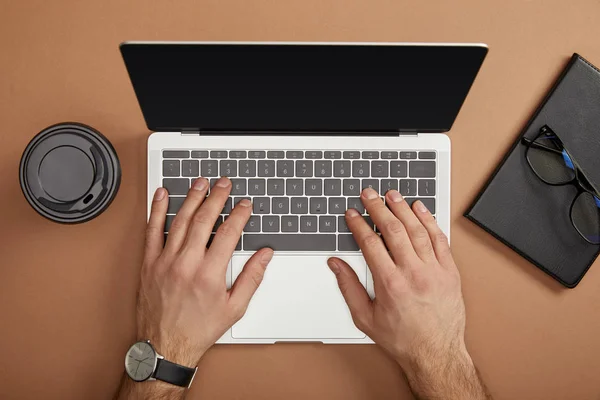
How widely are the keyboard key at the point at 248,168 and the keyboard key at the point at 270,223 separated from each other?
0.29 ft

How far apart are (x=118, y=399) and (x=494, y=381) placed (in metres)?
0.77

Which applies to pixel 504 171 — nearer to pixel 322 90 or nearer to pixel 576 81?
pixel 576 81

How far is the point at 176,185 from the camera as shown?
35.5 inches

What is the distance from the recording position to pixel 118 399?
2.95 ft

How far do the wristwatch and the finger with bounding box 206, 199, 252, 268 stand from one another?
21 cm

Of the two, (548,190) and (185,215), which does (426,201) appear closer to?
(548,190)

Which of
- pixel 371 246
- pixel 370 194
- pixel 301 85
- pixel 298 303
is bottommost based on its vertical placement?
pixel 298 303

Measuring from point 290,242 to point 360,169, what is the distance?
0.65ft

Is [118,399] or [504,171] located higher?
[504,171]

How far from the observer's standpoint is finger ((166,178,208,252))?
0.88m

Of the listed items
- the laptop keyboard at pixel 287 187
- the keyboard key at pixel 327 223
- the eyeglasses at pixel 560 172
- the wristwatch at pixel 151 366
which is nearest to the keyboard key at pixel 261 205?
the laptop keyboard at pixel 287 187

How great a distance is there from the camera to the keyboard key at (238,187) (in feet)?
2.95

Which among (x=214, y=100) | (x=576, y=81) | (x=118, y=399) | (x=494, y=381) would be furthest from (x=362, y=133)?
(x=118, y=399)

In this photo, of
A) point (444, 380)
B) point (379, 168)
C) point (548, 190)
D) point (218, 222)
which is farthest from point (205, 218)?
point (548, 190)
